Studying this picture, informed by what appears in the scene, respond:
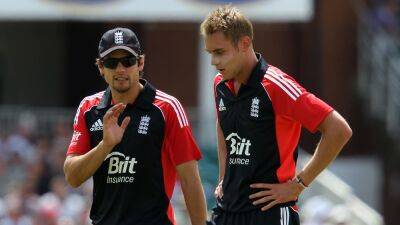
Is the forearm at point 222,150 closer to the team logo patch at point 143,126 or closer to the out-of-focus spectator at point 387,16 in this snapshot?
the team logo patch at point 143,126

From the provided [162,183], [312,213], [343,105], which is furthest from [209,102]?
[162,183]

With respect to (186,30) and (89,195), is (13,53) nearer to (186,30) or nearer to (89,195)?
(186,30)

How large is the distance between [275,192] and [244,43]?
90 centimetres

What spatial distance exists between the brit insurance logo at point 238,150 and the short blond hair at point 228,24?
0.60 metres

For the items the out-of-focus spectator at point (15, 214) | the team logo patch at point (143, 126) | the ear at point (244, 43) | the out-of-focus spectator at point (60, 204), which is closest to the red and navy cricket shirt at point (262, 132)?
the ear at point (244, 43)

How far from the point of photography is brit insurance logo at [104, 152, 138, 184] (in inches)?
287

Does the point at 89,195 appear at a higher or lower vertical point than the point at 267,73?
lower

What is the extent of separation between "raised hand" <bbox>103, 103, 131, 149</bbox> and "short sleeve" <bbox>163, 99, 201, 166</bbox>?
1.17 ft

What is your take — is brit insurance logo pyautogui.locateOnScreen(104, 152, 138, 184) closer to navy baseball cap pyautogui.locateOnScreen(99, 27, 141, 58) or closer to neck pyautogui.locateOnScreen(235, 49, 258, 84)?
navy baseball cap pyautogui.locateOnScreen(99, 27, 141, 58)

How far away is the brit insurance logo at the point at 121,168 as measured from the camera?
7293 mm

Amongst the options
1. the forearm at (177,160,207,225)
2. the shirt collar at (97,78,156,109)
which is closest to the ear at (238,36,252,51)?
the shirt collar at (97,78,156,109)

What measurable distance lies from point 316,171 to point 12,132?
34.8 ft

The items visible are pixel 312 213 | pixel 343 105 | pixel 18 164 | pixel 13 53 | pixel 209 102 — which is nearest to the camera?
pixel 312 213

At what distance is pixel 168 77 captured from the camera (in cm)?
2145
